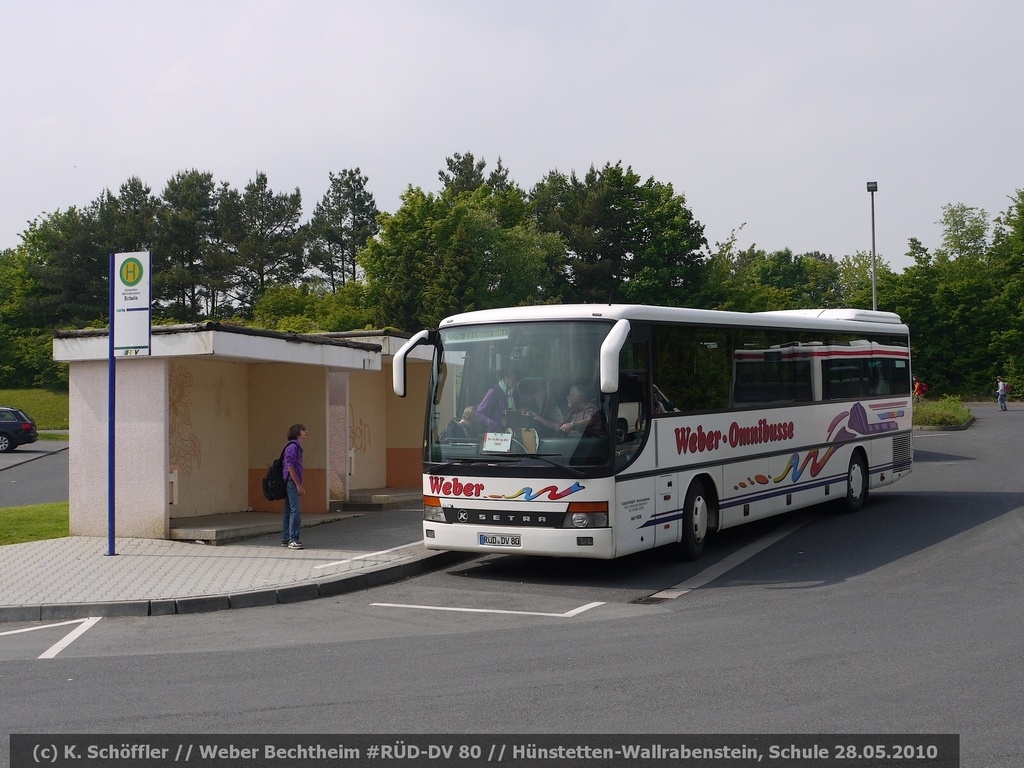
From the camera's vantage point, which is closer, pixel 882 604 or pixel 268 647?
pixel 268 647

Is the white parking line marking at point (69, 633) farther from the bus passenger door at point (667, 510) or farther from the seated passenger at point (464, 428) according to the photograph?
the bus passenger door at point (667, 510)

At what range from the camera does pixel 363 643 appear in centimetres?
861

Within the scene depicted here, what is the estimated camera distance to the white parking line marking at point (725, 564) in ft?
36.0

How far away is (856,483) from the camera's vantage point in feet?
58.1

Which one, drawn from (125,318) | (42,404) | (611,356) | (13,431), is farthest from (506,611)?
(42,404)

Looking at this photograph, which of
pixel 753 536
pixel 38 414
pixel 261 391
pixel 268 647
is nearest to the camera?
pixel 268 647

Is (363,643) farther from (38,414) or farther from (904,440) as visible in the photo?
(38,414)

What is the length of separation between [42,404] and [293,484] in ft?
184

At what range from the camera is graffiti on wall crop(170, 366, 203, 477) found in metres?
15.2
